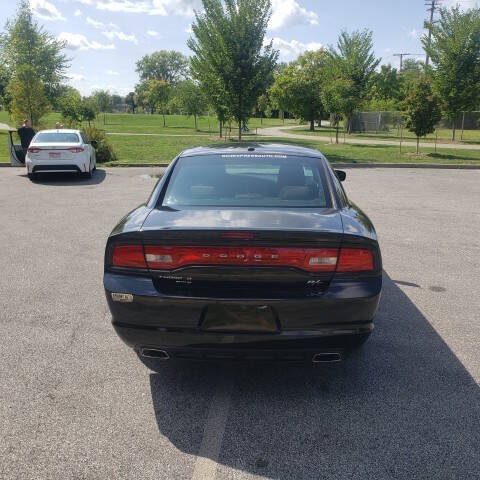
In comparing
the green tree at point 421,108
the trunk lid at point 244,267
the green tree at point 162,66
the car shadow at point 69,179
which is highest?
the green tree at point 162,66

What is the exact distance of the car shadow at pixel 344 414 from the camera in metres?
2.52

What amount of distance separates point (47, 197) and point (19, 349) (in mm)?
7876

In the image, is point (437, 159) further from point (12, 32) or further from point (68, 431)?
point (12, 32)

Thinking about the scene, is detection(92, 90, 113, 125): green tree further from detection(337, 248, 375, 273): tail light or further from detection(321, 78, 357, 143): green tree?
detection(337, 248, 375, 273): tail light

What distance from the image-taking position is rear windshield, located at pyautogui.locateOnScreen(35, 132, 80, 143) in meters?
Result: 13.8

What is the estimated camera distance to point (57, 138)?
45.6 ft

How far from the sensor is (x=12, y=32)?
3969cm

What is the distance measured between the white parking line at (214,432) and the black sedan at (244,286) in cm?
37

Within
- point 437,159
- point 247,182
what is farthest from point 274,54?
point 247,182

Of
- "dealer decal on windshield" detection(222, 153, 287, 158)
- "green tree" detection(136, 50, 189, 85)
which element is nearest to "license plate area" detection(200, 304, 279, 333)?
"dealer decal on windshield" detection(222, 153, 287, 158)

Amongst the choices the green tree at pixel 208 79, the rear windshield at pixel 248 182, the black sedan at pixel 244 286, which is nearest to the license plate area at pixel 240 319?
the black sedan at pixel 244 286

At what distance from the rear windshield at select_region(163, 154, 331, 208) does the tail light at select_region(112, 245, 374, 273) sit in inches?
25.6

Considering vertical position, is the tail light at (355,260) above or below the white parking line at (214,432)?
above

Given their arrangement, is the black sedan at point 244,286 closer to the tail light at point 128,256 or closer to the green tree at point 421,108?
the tail light at point 128,256
